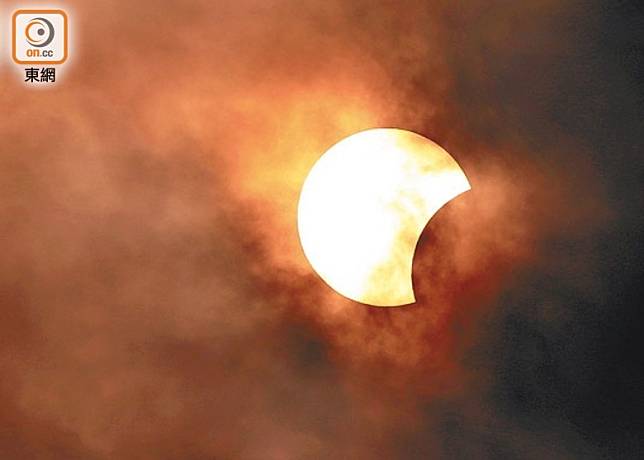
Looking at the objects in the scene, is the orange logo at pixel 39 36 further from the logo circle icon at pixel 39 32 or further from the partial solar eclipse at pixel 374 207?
the partial solar eclipse at pixel 374 207

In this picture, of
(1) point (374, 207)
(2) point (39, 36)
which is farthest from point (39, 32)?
(1) point (374, 207)

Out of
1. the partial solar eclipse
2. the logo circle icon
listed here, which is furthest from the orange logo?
the partial solar eclipse

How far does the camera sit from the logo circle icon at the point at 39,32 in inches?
111

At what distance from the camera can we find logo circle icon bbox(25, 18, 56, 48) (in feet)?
9.23

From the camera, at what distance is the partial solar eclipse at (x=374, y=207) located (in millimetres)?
2623

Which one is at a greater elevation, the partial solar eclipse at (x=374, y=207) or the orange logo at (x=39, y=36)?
the orange logo at (x=39, y=36)

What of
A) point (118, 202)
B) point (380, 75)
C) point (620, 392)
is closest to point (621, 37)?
point (380, 75)

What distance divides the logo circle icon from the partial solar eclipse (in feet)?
3.75

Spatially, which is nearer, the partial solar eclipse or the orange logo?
the partial solar eclipse

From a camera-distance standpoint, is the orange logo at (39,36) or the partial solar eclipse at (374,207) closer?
A: the partial solar eclipse at (374,207)

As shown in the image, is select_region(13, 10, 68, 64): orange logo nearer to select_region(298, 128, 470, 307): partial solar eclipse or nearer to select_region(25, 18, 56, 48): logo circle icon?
select_region(25, 18, 56, 48): logo circle icon

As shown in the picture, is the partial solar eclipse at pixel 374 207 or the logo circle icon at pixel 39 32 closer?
the partial solar eclipse at pixel 374 207

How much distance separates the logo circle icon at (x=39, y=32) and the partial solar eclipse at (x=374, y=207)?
114cm

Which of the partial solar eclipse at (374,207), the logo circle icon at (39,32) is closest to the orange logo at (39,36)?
the logo circle icon at (39,32)
